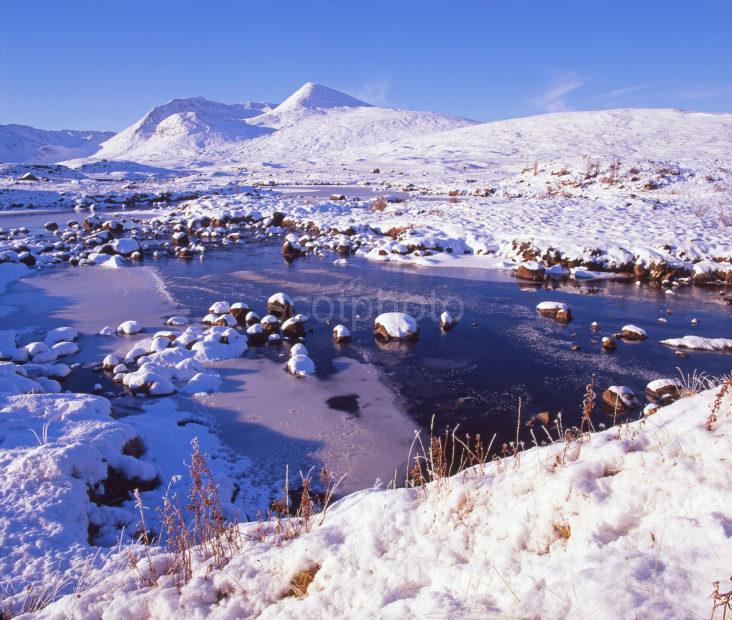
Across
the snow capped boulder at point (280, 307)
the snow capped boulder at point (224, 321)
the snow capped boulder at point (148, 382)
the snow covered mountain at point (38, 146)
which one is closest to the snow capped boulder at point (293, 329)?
the snow capped boulder at point (280, 307)

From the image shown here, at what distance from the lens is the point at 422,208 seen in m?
26.9

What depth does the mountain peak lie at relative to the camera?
15138 centimetres

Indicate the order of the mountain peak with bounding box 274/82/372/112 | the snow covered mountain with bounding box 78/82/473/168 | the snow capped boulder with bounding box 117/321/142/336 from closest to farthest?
1. the snow capped boulder with bounding box 117/321/142/336
2. the snow covered mountain with bounding box 78/82/473/168
3. the mountain peak with bounding box 274/82/372/112

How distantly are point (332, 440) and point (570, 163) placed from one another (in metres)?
39.3

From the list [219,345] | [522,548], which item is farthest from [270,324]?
[522,548]

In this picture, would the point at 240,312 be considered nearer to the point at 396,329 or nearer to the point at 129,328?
the point at 129,328

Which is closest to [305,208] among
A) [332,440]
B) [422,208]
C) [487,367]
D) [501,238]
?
[422,208]

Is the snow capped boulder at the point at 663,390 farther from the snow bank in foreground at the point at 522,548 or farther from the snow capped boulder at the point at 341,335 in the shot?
the snow capped boulder at the point at 341,335

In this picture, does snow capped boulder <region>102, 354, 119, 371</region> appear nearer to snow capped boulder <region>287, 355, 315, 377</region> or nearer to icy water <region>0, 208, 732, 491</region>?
icy water <region>0, 208, 732, 491</region>

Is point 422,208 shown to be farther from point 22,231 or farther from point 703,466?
point 703,466

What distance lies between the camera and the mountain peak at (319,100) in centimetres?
15138

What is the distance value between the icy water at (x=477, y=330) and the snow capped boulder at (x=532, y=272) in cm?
71

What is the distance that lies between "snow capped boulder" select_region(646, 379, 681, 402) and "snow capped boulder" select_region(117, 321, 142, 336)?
10.1 m

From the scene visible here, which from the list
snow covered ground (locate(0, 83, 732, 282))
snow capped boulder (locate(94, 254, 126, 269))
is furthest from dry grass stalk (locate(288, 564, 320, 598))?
snow capped boulder (locate(94, 254, 126, 269))
